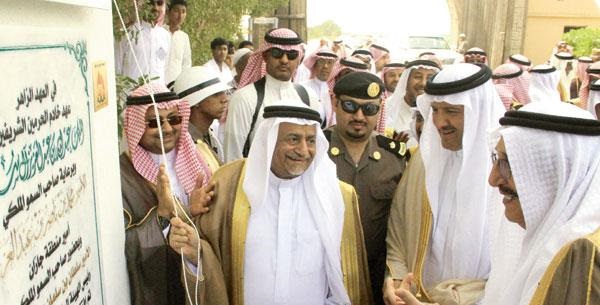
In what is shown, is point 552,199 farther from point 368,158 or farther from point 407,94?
point 407,94

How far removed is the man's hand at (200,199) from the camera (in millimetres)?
2646

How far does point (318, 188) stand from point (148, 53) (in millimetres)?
3971

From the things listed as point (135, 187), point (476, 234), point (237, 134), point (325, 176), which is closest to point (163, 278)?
point (135, 187)

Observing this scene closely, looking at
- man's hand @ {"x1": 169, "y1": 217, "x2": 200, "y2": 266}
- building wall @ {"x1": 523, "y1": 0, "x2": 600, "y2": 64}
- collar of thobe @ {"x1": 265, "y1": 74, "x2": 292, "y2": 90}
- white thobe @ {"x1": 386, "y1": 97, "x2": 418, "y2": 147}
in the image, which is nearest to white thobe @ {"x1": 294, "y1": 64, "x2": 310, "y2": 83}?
white thobe @ {"x1": 386, "y1": 97, "x2": 418, "y2": 147}

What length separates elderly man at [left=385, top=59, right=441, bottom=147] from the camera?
5.08 meters

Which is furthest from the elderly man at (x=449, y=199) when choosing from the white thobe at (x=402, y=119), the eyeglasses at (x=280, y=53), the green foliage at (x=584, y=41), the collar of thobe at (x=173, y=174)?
the green foliage at (x=584, y=41)

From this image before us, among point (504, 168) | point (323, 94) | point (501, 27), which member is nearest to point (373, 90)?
point (504, 168)

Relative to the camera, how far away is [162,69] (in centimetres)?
646

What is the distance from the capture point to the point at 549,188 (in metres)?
1.80

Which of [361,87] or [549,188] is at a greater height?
[361,87]

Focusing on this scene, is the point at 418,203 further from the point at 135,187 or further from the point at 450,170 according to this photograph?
the point at 135,187

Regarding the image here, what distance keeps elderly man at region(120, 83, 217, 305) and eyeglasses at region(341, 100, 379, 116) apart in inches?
38.4

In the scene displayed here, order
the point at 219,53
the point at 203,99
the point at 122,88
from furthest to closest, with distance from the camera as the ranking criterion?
the point at 219,53 < the point at 203,99 < the point at 122,88

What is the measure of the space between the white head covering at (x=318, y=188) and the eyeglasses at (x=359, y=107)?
69 cm
